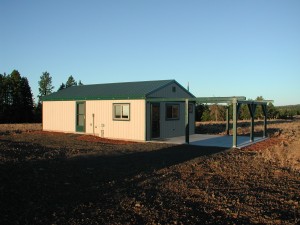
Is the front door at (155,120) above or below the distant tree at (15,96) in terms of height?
below

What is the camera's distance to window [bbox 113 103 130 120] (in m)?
18.0

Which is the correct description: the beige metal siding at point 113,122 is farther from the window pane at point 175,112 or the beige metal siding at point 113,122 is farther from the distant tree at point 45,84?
the distant tree at point 45,84

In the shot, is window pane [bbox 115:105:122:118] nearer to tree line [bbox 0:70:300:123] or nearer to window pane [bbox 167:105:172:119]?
window pane [bbox 167:105:172:119]

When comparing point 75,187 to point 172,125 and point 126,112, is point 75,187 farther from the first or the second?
point 172,125

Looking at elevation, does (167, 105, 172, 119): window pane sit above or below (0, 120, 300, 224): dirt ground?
above

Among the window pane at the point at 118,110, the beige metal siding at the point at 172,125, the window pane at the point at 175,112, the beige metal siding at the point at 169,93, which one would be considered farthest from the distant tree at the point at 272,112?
the window pane at the point at 118,110

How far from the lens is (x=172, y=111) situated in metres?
19.5

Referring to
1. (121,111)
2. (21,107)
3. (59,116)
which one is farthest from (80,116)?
(21,107)

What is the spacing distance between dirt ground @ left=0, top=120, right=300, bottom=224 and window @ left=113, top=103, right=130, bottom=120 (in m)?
6.44

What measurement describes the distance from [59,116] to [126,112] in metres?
6.68

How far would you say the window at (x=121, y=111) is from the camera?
1795cm

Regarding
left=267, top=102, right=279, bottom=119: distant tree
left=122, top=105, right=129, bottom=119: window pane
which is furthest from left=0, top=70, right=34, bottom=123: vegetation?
left=267, top=102, right=279, bottom=119: distant tree

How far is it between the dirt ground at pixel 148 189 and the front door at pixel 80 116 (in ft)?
29.3

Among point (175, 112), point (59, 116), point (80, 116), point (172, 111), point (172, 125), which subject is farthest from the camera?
point (59, 116)
